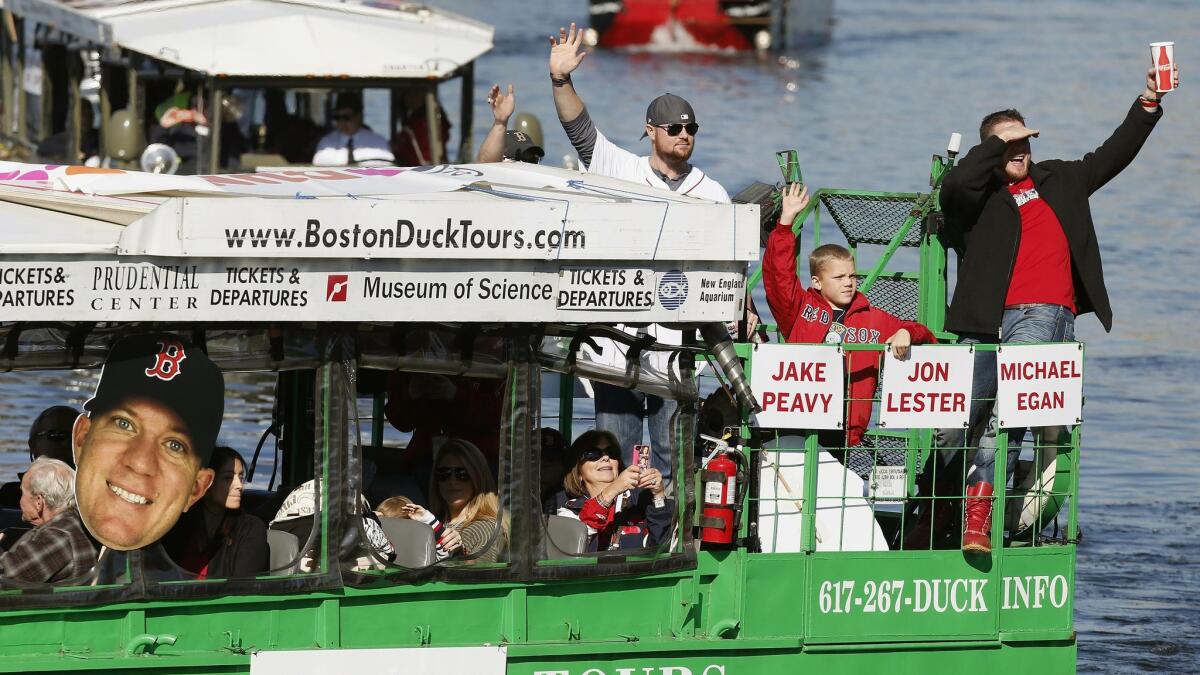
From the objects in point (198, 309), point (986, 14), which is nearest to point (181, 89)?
point (198, 309)

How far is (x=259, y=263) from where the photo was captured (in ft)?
21.4

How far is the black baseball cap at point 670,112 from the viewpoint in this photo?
28.6 ft

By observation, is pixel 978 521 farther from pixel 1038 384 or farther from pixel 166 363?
pixel 166 363

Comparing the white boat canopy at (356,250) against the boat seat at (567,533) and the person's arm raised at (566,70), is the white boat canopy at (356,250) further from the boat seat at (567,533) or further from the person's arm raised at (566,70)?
the person's arm raised at (566,70)

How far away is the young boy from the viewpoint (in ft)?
27.0

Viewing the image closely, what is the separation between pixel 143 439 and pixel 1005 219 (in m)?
3.68

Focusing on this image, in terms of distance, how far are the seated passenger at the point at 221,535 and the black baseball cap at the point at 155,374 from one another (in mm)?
294

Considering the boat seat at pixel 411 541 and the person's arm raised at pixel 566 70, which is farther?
the person's arm raised at pixel 566 70

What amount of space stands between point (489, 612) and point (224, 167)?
506 inches

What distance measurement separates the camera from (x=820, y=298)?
27.5ft

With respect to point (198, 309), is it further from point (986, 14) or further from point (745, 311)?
point (986, 14)

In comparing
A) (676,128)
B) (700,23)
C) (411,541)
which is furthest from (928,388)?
(700,23)

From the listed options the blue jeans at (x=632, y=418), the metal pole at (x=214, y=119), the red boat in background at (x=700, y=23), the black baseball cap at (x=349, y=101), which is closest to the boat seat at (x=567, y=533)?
the blue jeans at (x=632, y=418)

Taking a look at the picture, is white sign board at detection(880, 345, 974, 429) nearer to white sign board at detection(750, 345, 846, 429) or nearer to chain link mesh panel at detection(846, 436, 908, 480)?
white sign board at detection(750, 345, 846, 429)
